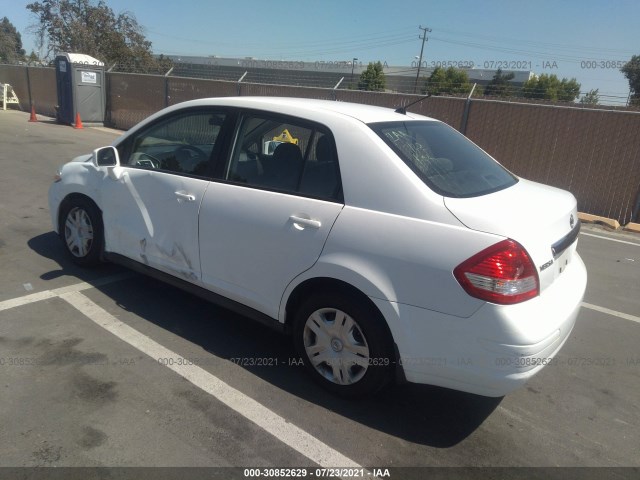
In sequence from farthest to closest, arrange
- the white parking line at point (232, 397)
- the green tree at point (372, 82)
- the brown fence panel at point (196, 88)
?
the green tree at point (372, 82) < the brown fence panel at point (196, 88) < the white parking line at point (232, 397)

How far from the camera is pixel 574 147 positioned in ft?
31.1

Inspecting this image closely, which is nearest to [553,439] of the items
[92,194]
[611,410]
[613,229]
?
[611,410]

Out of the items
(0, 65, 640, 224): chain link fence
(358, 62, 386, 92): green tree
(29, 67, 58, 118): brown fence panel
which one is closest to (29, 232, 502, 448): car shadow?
(0, 65, 640, 224): chain link fence

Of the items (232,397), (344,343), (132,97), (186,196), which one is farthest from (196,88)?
(344,343)

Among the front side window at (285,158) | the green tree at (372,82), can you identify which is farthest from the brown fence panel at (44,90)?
the front side window at (285,158)

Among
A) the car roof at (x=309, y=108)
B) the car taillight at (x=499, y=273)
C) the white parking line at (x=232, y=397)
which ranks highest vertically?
the car roof at (x=309, y=108)

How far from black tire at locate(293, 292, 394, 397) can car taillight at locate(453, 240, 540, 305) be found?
57cm

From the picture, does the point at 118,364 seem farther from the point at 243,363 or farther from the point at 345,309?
the point at 345,309

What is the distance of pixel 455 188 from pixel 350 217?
0.64 metres

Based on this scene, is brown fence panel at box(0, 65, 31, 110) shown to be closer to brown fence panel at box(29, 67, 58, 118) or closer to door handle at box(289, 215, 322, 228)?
brown fence panel at box(29, 67, 58, 118)

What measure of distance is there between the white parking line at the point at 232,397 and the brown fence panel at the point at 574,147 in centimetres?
850

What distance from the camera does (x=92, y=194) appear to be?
14.5 feet

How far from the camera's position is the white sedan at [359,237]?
2.53m

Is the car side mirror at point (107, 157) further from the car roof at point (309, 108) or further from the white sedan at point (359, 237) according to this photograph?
the car roof at point (309, 108)
